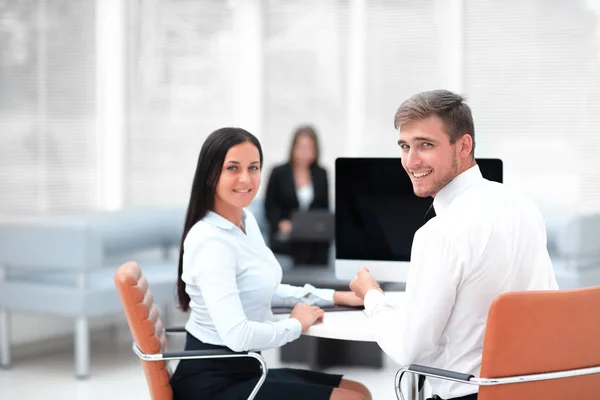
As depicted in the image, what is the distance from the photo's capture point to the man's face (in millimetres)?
2395

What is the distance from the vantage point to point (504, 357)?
2.16 meters

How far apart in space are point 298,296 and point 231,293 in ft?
1.66

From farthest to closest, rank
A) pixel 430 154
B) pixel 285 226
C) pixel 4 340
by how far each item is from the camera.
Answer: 1. pixel 285 226
2. pixel 4 340
3. pixel 430 154

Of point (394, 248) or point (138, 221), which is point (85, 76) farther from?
point (394, 248)

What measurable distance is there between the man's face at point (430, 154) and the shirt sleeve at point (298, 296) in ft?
2.64

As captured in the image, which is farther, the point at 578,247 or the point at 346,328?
the point at 578,247

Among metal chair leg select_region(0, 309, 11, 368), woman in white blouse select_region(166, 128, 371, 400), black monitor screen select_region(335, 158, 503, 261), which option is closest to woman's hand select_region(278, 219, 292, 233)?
metal chair leg select_region(0, 309, 11, 368)

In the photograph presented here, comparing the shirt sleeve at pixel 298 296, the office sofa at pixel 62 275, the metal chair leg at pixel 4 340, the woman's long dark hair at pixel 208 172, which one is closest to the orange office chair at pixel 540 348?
the shirt sleeve at pixel 298 296

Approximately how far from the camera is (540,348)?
7.22ft

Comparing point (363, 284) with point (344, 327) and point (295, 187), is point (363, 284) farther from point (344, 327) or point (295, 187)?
point (295, 187)

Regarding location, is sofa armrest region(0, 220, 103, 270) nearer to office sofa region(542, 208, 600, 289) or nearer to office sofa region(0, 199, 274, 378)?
office sofa region(0, 199, 274, 378)

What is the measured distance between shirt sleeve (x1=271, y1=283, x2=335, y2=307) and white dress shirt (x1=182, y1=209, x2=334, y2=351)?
0.14 metres

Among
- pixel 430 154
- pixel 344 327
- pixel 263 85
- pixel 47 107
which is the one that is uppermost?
pixel 263 85

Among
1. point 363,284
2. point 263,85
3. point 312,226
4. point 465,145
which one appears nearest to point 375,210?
point 363,284
